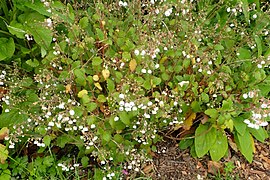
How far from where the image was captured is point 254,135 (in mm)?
3084

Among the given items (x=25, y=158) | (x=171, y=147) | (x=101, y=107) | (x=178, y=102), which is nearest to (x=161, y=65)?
(x=178, y=102)

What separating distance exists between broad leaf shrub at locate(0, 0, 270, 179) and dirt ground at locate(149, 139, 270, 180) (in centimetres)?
7

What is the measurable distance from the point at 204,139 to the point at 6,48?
1.37m

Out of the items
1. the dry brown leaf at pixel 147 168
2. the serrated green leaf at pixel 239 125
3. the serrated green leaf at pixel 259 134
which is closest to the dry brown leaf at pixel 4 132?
the dry brown leaf at pixel 147 168

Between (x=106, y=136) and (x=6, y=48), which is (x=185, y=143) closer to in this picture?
(x=106, y=136)

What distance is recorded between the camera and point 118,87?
2.65 metres

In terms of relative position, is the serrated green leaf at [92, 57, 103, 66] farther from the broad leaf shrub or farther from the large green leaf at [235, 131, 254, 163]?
the large green leaf at [235, 131, 254, 163]

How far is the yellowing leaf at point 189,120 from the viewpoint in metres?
2.99

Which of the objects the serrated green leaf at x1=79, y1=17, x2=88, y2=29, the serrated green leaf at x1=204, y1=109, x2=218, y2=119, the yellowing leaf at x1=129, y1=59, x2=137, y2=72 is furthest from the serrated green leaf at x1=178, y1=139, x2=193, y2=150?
the serrated green leaf at x1=79, y1=17, x2=88, y2=29

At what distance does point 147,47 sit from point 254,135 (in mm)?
1039

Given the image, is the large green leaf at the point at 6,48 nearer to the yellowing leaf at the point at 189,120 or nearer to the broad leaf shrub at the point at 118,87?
the broad leaf shrub at the point at 118,87

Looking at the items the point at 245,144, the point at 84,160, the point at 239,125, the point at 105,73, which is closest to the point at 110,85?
the point at 105,73

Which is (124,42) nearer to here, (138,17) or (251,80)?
(138,17)

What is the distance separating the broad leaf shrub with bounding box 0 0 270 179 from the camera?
2.59 metres
